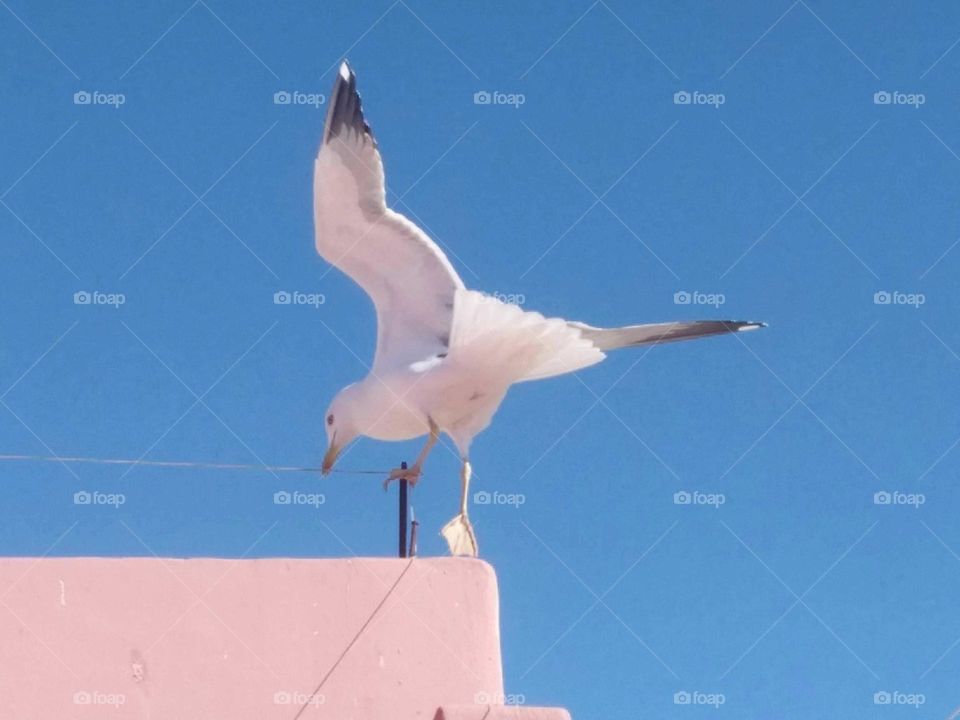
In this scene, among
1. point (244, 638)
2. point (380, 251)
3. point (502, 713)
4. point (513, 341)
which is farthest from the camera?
point (380, 251)

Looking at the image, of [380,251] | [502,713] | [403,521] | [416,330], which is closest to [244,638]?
[403,521]

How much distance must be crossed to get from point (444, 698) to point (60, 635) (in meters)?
1.32

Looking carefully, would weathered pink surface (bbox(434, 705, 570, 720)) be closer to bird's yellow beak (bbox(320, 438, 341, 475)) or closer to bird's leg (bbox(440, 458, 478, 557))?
bird's leg (bbox(440, 458, 478, 557))

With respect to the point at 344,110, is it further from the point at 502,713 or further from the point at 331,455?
the point at 502,713

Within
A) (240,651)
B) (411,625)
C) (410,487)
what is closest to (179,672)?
(240,651)

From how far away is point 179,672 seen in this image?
4.88m

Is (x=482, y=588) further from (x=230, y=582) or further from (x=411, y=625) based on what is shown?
(x=230, y=582)

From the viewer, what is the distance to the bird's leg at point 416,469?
6.07 metres

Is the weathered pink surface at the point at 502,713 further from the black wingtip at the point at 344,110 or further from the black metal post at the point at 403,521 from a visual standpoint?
the black wingtip at the point at 344,110

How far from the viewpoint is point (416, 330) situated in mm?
6934

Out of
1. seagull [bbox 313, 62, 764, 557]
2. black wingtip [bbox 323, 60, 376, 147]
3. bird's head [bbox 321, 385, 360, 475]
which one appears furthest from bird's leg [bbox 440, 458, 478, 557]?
black wingtip [bbox 323, 60, 376, 147]

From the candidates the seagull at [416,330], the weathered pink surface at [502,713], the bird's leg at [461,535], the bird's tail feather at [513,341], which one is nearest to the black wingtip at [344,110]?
the seagull at [416,330]

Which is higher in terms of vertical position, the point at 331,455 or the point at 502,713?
the point at 331,455

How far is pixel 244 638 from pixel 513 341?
193cm
